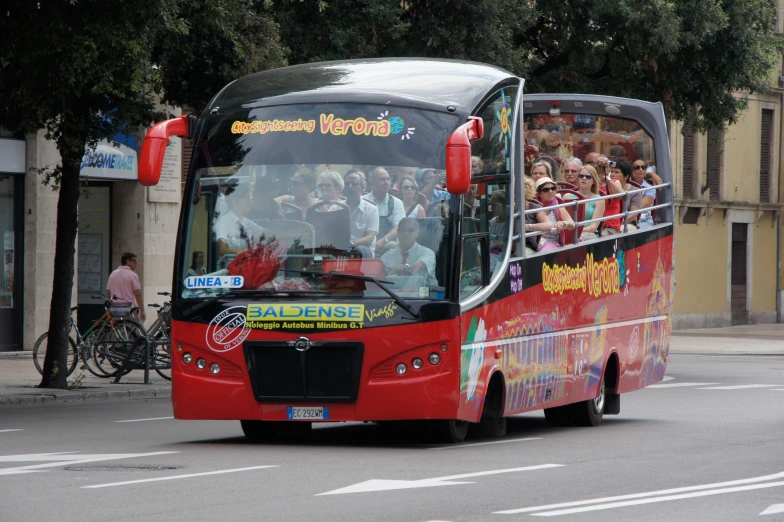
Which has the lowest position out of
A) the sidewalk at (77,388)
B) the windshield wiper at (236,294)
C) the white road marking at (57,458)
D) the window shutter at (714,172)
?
the sidewalk at (77,388)

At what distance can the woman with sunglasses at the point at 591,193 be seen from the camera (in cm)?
1560

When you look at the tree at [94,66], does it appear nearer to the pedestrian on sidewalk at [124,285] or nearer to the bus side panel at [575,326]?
the pedestrian on sidewalk at [124,285]

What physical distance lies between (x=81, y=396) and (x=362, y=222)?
8.27 metres

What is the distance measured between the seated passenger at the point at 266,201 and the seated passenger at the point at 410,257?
92 cm

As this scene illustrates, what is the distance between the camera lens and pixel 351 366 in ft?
40.0

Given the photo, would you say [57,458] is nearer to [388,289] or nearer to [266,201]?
[266,201]

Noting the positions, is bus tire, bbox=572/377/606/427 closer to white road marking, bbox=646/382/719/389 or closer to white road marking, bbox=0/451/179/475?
white road marking, bbox=0/451/179/475

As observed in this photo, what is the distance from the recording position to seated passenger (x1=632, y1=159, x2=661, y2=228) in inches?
669

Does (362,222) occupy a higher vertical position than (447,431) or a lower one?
higher

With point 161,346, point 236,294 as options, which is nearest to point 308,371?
point 236,294

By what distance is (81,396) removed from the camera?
19453 mm

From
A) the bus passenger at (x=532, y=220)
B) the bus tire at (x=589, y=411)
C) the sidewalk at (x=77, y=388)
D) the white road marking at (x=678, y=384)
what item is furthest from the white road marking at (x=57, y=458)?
the white road marking at (x=678, y=384)

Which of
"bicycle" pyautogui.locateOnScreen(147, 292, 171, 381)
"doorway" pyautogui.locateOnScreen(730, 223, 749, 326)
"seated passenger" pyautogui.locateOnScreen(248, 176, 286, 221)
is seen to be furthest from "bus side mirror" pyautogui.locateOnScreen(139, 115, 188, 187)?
"doorway" pyautogui.locateOnScreen(730, 223, 749, 326)

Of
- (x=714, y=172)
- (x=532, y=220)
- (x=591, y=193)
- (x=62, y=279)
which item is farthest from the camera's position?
(x=714, y=172)
